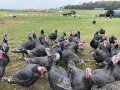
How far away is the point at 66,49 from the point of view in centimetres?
894

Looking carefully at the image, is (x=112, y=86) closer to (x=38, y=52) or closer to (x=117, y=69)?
(x=117, y=69)

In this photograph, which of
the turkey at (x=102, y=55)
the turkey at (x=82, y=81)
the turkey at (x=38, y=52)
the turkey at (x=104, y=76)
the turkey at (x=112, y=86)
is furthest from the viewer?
the turkey at (x=38, y=52)

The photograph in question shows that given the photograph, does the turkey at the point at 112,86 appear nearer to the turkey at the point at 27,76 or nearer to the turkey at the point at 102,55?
the turkey at the point at 27,76

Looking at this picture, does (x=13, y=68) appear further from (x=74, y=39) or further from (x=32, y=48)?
(x=74, y=39)

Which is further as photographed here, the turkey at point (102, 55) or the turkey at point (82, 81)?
the turkey at point (102, 55)

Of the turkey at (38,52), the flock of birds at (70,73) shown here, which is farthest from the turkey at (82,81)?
the turkey at (38,52)

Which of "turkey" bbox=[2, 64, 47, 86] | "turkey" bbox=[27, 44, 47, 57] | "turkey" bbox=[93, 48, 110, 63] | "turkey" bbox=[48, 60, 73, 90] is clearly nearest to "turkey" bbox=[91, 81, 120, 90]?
"turkey" bbox=[48, 60, 73, 90]

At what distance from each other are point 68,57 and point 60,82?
7.83ft

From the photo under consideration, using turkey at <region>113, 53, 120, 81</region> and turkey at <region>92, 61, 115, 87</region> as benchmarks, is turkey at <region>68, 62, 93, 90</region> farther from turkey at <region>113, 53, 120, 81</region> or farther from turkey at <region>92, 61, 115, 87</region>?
turkey at <region>113, 53, 120, 81</region>

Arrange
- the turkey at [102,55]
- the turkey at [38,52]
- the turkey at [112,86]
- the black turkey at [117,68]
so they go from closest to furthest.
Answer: the turkey at [112,86], the black turkey at [117,68], the turkey at [102,55], the turkey at [38,52]

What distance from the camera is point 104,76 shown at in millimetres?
6480

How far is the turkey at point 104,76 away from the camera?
627cm

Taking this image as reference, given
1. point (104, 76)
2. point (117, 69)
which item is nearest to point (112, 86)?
point (104, 76)

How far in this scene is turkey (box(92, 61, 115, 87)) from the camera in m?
6.27
